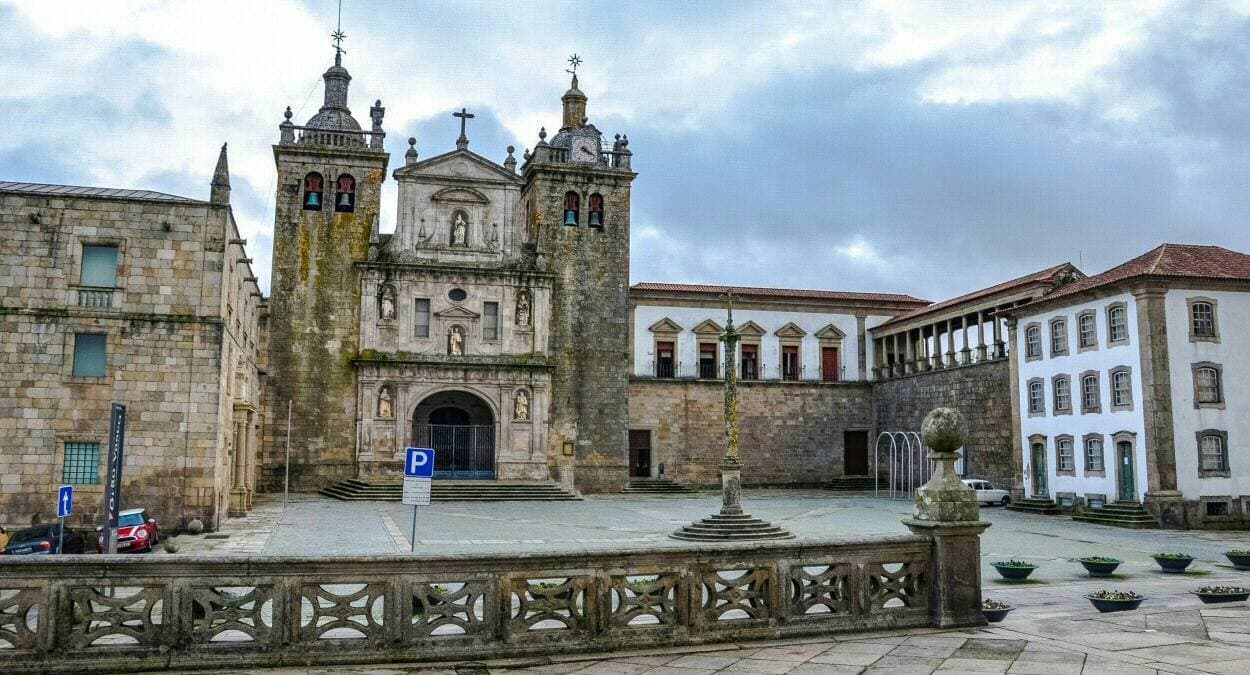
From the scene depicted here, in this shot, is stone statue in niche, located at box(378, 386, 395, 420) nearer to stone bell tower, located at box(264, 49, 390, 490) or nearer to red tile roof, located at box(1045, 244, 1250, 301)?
stone bell tower, located at box(264, 49, 390, 490)

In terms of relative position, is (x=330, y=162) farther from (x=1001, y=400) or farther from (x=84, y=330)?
(x=1001, y=400)

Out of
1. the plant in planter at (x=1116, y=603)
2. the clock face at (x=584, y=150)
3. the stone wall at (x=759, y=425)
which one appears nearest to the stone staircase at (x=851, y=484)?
the stone wall at (x=759, y=425)

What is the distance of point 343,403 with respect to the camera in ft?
A: 120

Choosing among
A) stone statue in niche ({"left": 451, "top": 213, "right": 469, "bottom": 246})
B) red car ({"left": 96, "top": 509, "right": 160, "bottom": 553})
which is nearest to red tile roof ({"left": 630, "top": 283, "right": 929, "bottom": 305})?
stone statue in niche ({"left": 451, "top": 213, "right": 469, "bottom": 246})

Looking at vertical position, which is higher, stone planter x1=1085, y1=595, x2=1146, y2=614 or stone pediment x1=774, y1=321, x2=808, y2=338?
stone pediment x1=774, y1=321, x2=808, y2=338

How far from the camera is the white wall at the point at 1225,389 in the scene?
27641 mm

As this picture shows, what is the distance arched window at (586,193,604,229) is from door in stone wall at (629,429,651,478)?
9625 mm

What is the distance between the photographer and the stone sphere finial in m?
9.29

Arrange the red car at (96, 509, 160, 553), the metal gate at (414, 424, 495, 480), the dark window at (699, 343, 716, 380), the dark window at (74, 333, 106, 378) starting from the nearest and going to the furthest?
1. the red car at (96, 509, 160, 553)
2. the dark window at (74, 333, 106, 378)
3. the metal gate at (414, 424, 495, 480)
4. the dark window at (699, 343, 716, 380)

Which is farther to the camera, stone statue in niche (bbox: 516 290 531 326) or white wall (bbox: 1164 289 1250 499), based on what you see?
stone statue in niche (bbox: 516 290 531 326)

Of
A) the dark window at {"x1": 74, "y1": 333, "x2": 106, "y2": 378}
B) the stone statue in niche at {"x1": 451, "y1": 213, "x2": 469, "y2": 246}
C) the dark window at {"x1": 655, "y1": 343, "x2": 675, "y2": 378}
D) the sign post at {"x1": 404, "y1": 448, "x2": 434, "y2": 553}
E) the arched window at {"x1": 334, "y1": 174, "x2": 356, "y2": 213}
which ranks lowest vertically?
the sign post at {"x1": 404, "y1": 448, "x2": 434, "y2": 553}

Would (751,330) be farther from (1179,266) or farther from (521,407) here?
(1179,266)

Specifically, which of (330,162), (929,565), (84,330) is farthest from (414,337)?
(929,565)

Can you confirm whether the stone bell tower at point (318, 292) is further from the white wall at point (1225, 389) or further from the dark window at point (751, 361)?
the white wall at point (1225, 389)
